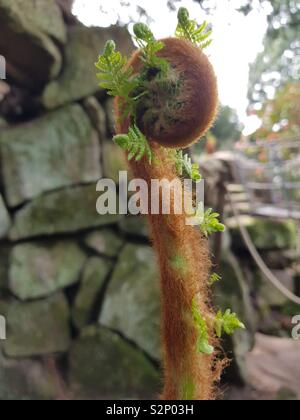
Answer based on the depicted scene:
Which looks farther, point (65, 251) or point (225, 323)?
point (65, 251)

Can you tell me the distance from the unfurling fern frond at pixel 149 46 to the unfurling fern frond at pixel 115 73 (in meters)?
0.02

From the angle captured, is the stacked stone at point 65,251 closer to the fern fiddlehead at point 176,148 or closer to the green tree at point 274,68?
the fern fiddlehead at point 176,148

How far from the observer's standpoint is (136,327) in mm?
2221

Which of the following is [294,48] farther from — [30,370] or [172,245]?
[172,245]

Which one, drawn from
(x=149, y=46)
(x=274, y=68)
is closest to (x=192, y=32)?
(x=149, y=46)

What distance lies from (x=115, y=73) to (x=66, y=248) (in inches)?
74.1

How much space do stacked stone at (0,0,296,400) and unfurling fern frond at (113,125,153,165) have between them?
5.58 ft

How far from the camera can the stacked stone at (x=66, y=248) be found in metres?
2.11

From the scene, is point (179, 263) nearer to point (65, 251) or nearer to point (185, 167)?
point (185, 167)

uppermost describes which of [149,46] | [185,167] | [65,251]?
[149,46]

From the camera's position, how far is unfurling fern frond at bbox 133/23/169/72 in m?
0.48

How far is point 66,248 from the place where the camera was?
229cm

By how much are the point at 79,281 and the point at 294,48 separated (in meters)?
4.53
